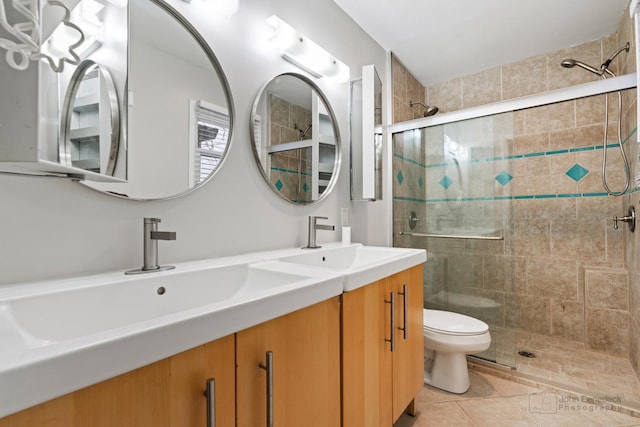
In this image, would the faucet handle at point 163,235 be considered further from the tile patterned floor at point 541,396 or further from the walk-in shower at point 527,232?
the walk-in shower at point 527,232

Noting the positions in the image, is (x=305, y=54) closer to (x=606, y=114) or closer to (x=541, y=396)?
(x=606, y=114)

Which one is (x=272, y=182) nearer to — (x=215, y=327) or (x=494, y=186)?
(x=215, y=327)

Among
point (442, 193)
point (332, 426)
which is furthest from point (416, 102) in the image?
point (332, 426)

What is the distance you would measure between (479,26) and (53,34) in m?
2.48

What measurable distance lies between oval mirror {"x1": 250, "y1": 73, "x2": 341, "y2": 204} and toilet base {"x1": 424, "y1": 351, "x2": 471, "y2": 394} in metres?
1.22

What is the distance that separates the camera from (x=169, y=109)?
106cm

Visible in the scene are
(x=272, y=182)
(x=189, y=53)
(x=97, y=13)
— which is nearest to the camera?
(x=97, y=13)

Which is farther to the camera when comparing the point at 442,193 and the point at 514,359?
the point at 442,193

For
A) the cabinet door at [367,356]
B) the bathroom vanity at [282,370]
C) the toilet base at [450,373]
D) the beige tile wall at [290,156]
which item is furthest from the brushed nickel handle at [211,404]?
the toilet base at [450,373]

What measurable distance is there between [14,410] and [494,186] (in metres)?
2.25

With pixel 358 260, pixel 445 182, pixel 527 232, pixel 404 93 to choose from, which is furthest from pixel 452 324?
pixel 404 93

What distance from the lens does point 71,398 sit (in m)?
0.41

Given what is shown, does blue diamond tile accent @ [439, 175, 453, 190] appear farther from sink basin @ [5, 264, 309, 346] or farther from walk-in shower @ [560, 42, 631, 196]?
sink basin @ [5, 264, 309, 346]

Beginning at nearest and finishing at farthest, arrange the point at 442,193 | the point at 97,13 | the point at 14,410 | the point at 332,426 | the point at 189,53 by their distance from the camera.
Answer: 1. the point at 14,410
2. the point at 97,13
3. the point at 332,426
4. the point at 189,53
5. the point at 442,193
